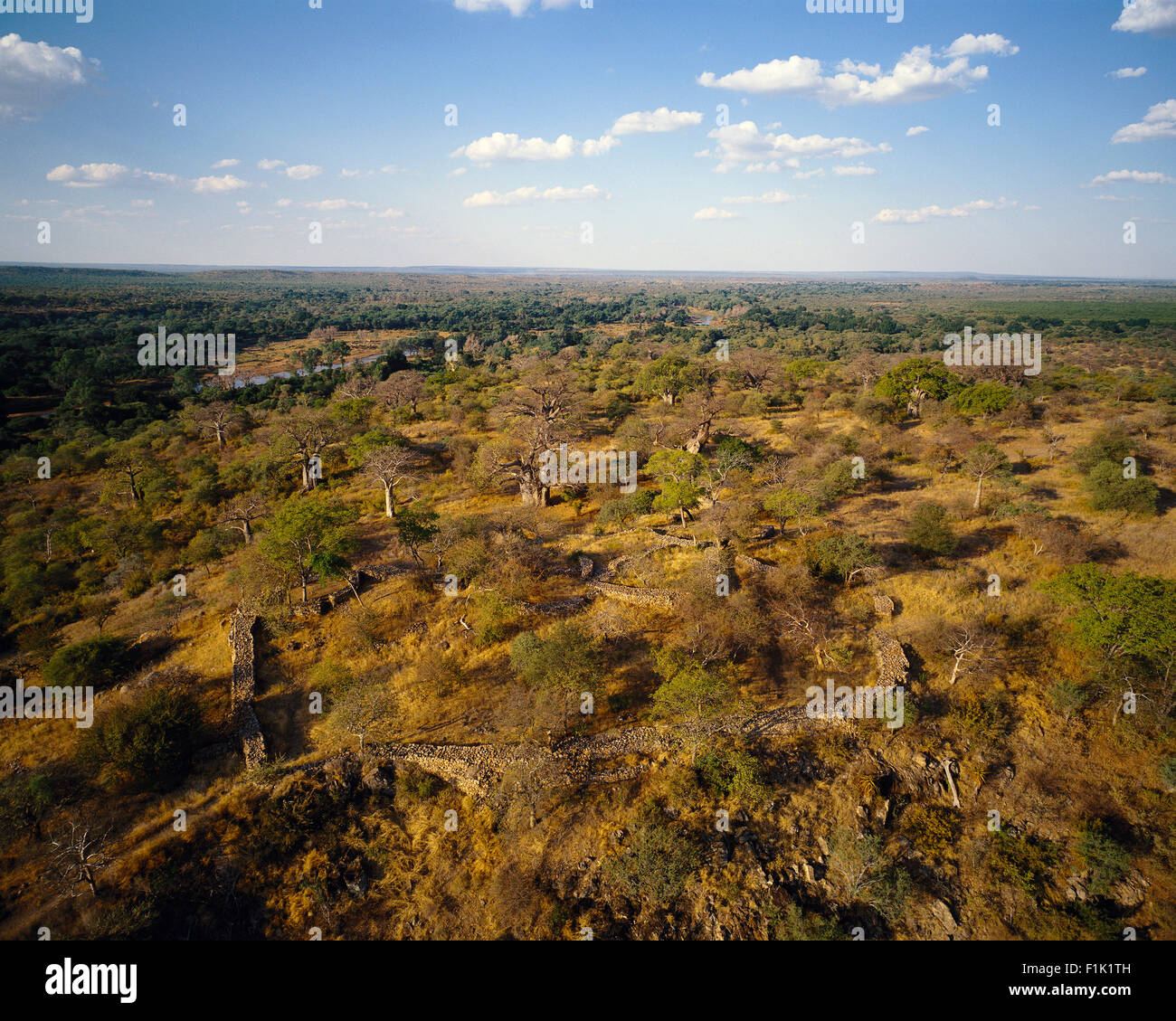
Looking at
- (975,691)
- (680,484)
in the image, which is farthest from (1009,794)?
(680,484)

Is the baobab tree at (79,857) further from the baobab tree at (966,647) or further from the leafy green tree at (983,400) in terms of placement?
the leafy green tree at (983,400)

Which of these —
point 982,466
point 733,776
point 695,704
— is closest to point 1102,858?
point 733,776

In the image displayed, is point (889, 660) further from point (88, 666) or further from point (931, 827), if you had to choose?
point (88, 666)

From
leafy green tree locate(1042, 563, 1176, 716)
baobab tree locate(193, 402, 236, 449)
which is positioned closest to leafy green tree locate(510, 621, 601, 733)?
leafy green tree locate(1042, 563, 1176, 716)

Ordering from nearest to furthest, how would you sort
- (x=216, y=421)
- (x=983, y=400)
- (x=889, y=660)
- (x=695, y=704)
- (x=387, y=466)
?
(x=695, y=704), (x=889, y=660), (x=387, y=466), (x=983, y=400), (x=216, y=421)

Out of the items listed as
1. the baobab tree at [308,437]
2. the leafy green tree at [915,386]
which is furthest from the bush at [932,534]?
the baobab tree at [308,437]
